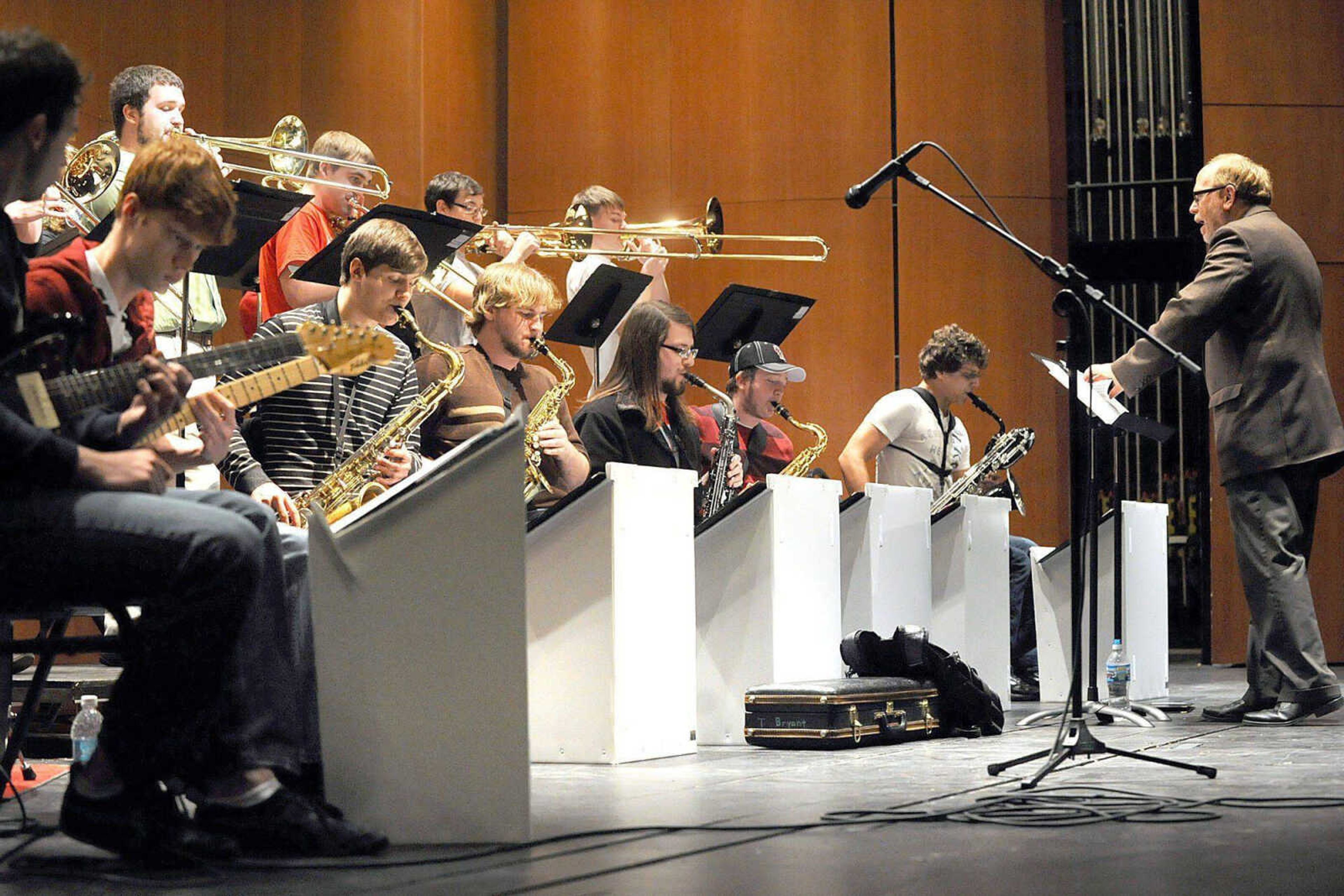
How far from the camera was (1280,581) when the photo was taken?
457 centimetres

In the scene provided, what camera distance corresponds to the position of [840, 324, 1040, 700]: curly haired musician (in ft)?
19.9

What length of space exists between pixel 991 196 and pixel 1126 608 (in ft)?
9.80

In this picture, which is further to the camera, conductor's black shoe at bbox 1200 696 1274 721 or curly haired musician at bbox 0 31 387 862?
conductor's black shoe at bbox 1200 696 1274 721

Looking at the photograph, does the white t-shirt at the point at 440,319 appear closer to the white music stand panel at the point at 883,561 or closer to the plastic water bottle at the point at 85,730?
the white music stand panel at the point at 883,561

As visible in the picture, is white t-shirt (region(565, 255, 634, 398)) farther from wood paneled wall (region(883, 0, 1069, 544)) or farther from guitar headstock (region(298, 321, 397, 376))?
guitar headstock (region(298, 321, 397, 376))

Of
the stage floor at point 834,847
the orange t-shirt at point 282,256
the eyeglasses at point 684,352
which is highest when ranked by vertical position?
the orange t-shirt at point 282,256

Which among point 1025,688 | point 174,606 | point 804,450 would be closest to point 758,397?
point 1025,688

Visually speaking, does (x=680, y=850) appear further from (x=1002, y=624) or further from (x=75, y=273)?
(x=1002, y=624)

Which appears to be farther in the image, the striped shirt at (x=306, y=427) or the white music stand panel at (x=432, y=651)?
the striped shirt at (x=306, y=427)

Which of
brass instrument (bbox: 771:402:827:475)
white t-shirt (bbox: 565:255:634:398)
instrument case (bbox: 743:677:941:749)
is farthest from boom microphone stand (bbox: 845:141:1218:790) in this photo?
brass instrument (bbox: 771:402:827:475)

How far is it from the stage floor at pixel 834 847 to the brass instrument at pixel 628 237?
2.88m

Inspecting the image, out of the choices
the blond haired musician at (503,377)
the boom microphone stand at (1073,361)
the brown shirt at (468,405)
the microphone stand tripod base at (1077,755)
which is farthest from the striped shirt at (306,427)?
the microphone stand tripod base at (1077,755)

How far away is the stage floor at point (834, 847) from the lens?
82.0 inches

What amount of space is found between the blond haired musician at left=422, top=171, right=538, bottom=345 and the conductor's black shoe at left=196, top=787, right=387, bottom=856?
109 inches
